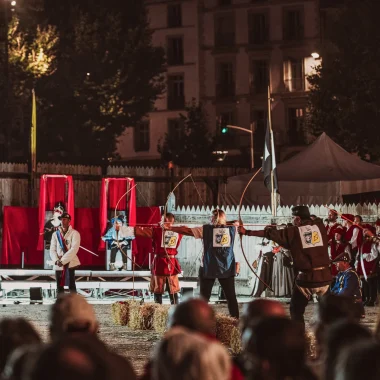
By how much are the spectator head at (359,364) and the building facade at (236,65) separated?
61089mm

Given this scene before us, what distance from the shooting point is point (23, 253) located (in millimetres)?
25891

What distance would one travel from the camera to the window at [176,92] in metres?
68.2

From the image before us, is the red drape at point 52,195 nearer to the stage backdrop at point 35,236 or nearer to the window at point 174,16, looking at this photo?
the stage backdrop at point 35,236

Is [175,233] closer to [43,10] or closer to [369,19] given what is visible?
[369,19]

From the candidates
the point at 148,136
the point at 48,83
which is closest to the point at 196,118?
the point at 148,136

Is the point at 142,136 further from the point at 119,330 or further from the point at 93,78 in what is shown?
the point at 119,330

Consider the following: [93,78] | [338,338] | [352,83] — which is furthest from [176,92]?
[338,338]

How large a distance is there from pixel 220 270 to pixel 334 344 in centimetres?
1147

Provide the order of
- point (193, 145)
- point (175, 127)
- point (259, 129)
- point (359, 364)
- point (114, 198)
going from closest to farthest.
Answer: point (359, 364) < point (114, 198) < point (193, 145) < point (259, 129) < point (175, 127)

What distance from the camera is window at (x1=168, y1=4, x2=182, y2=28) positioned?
68.6 metres

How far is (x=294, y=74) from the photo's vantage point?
67125 millimetres

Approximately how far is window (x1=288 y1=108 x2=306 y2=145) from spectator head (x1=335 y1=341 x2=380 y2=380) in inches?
2421

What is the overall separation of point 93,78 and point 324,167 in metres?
17.5

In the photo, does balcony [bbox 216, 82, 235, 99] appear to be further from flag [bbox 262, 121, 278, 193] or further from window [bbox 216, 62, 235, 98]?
flag [bbox 262, 121, 278, 193]
